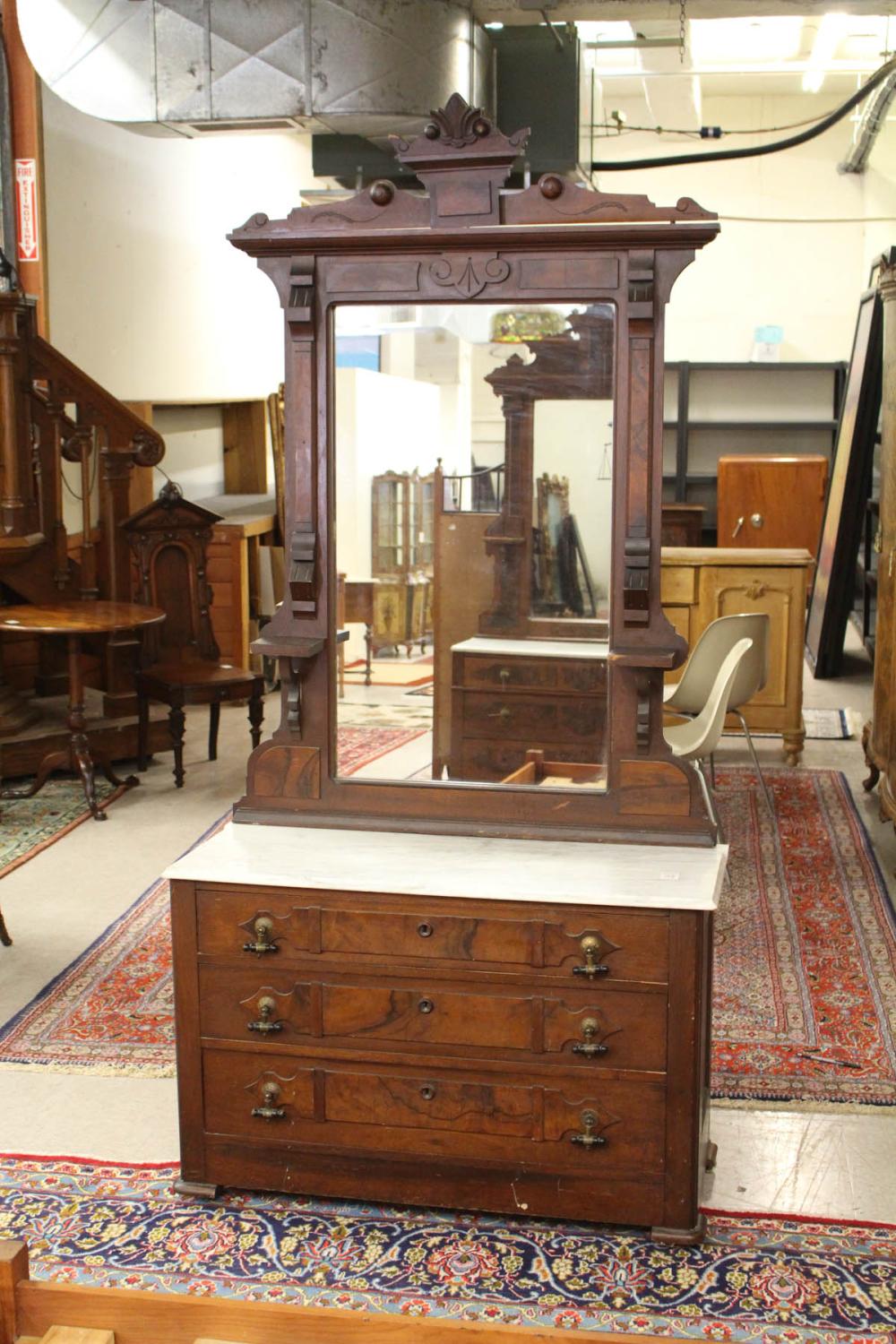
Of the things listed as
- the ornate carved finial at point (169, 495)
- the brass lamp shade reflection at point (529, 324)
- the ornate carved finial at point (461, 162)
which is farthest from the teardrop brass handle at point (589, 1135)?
the ornate carved finial at point (169, 495)

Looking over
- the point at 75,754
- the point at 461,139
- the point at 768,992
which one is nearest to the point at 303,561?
the point at 461,139

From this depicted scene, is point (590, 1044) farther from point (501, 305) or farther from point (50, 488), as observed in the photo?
point (50, 488)

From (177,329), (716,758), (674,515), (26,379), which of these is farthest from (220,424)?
(716,758)

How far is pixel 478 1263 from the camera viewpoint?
3.02 metres

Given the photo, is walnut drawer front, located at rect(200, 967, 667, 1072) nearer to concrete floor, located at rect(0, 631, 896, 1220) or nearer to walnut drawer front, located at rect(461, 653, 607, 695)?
concrete floor, located at rect(0, 631, 896, 1220)

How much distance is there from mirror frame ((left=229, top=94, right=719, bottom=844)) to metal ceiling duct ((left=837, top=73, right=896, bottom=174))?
24.4ft

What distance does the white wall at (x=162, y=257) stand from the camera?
839cm

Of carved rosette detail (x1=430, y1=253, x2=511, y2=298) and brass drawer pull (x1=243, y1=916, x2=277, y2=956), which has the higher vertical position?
carved rosette detail (x1=430, y1=253, x2=511, y2=298)

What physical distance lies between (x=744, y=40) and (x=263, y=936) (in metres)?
9.62

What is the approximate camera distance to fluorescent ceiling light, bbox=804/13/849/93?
1011 centimetres

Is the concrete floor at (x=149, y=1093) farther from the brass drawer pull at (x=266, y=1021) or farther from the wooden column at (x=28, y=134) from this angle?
the wooden column at (x=28, y=134)

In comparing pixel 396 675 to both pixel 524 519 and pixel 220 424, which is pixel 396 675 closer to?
pixel 524 519

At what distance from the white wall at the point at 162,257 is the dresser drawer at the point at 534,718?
562 cm

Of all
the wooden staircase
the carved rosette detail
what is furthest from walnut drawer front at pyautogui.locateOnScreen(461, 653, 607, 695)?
the wooden staircase
